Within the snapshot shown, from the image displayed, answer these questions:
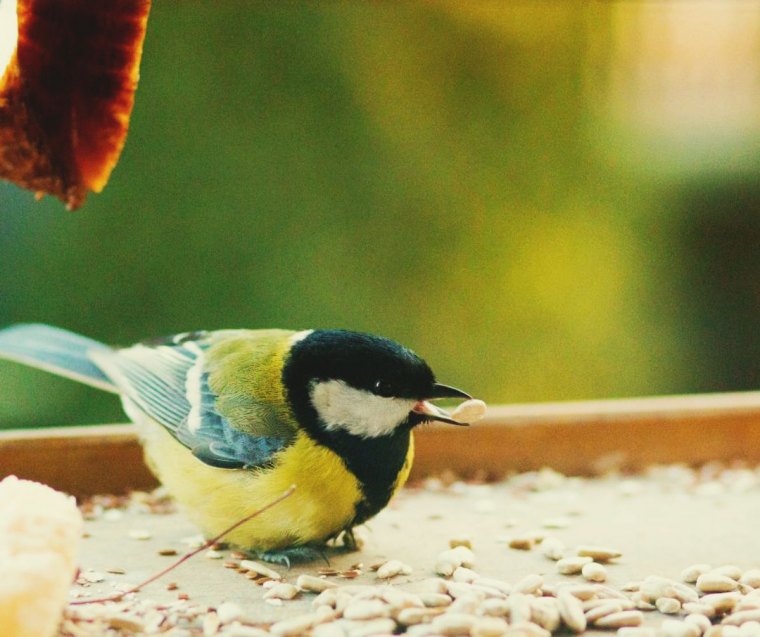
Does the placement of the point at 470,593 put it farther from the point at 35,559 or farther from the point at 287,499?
the point at 35,559

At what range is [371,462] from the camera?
4.85ft

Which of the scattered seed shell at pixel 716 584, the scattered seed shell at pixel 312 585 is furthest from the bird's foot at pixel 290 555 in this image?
the scattered seed shell at pixel 716 584

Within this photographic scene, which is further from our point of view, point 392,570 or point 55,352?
point 55,352

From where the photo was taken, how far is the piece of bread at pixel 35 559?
985mm

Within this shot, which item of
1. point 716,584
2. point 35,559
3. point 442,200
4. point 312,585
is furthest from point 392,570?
point 442,200

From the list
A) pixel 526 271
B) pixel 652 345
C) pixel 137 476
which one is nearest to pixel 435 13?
pixel 526 271

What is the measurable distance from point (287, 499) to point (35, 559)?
489mm

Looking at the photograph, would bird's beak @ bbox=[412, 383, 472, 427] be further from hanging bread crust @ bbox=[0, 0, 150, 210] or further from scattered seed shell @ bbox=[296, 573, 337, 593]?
hanging bread crust @ bbox=[0, 0, 150, 210]

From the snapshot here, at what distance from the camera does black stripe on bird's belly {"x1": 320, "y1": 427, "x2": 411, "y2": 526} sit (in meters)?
1.47

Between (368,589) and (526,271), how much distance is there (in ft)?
7.49

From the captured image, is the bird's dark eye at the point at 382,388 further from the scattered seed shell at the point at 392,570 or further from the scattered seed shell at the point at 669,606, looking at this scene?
the scattered seed shell at the point at 669,606

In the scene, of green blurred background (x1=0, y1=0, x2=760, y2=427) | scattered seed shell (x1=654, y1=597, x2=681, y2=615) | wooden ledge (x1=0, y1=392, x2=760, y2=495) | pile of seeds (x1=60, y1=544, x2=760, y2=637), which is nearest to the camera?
pile of seeds (x1=60, y1=544, x2=760, y2=637)

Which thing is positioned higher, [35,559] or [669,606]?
[35,559]

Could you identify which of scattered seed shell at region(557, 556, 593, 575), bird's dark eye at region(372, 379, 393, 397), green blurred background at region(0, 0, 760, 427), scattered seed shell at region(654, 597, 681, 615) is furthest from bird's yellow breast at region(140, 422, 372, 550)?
green blurred background at region(0, 0, 760, 427)
